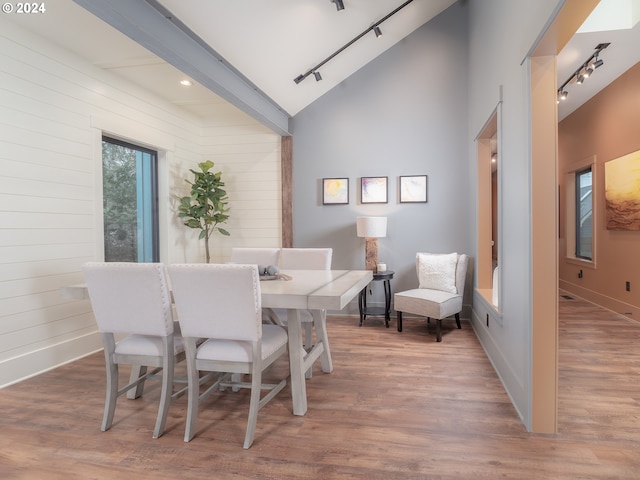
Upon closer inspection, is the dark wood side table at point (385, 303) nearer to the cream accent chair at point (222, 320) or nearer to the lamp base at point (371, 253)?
the lamp base at point (371, 253)

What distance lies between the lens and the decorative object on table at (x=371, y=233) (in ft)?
15.2

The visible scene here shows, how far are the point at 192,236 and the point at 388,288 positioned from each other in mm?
2653

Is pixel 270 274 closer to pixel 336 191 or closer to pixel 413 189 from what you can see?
pixel 336 191

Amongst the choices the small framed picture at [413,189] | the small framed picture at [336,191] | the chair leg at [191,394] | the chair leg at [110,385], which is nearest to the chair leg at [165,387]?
the chair leg at [191,394]

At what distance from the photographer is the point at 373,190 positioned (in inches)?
198

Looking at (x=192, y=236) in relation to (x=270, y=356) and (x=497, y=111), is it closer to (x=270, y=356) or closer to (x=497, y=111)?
(x=270, y=356)

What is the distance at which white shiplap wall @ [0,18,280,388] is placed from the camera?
2.98 metres

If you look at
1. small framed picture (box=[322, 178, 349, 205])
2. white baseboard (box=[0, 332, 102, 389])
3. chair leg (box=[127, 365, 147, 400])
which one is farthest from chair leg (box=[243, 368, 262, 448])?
small framed picture (box=[322, 178, 349, 205])

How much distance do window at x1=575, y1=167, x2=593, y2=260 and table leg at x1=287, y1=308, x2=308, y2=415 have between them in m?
5.15

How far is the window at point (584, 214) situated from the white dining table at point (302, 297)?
4664 mm

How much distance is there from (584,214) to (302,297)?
5805mm

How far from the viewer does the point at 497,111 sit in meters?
3.07

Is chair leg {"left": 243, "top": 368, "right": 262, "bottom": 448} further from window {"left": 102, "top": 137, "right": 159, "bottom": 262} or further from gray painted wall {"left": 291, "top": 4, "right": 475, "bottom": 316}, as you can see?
gray painted wall {"left": 291, "top": 4, "right": 475, "bottom": 316}

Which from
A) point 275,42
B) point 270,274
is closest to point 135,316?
point 270,274
